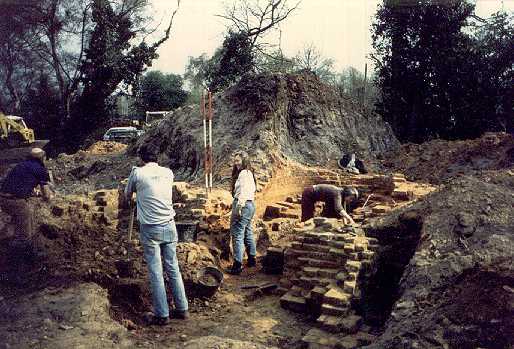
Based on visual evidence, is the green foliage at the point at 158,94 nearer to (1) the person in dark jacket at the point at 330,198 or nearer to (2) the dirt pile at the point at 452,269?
(1) the person in dark jacket at the point at 330,198

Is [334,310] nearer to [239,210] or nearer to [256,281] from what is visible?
[256,281]

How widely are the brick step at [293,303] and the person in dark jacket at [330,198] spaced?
1484 mm

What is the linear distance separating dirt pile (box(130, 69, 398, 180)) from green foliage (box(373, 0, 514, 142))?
4942mm

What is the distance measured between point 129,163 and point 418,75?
40.7 ft

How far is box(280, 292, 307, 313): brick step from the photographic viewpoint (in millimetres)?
5320

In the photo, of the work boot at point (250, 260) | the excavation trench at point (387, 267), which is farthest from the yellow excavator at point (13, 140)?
the excavation trench at point (387, 267)

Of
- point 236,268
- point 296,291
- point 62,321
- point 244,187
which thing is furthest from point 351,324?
point 62,321

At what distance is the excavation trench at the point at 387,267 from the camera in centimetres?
541

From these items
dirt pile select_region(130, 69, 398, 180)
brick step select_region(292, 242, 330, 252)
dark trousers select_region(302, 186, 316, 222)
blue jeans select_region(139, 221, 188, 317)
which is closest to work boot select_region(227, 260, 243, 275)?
brick step select_region(292, 242, 330, 252)

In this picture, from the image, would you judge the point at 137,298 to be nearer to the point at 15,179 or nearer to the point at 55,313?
the point at 55,313

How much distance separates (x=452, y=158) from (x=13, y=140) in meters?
14.3

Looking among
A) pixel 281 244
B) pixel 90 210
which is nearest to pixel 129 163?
pixel 90 210

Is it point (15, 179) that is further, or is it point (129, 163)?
point (129, 163)

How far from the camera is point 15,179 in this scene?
5598 millimetres
